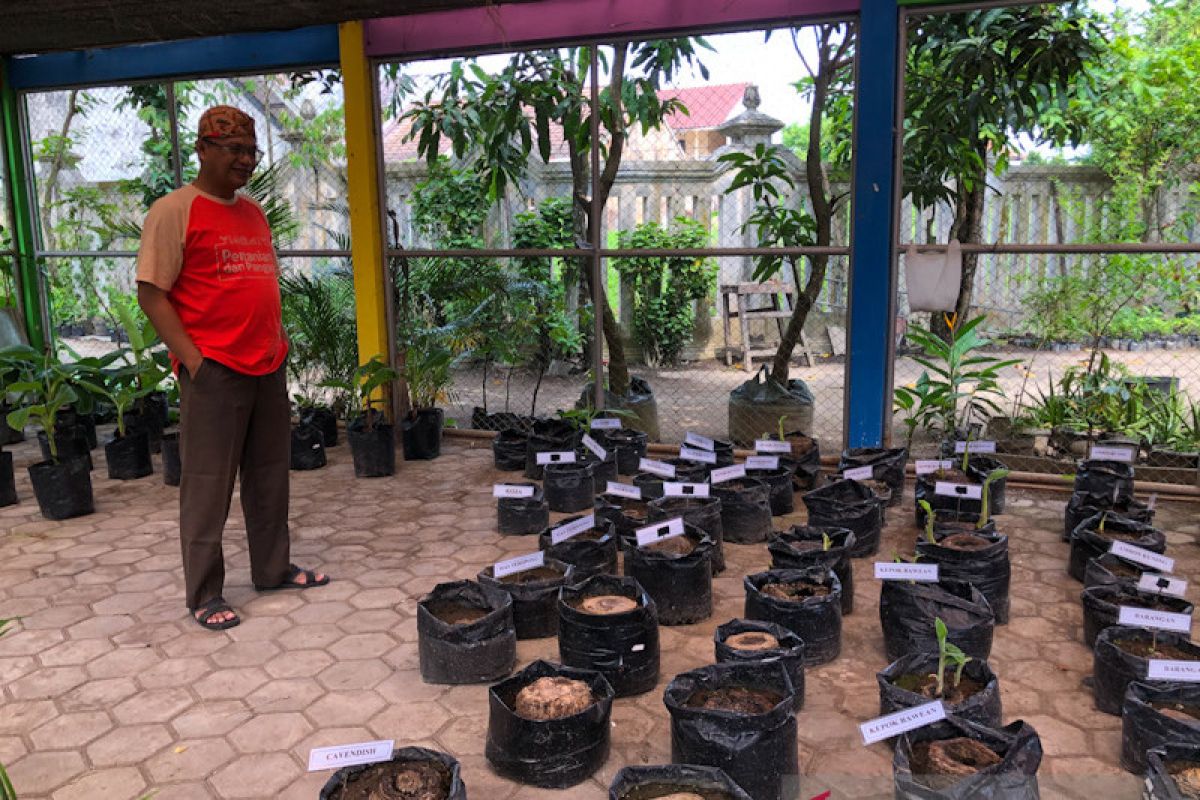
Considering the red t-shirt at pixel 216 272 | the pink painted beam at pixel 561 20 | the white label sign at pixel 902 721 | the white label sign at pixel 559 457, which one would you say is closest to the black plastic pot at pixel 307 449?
the white label sign at pixel 559 457

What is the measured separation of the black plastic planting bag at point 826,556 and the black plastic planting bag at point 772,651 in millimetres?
464

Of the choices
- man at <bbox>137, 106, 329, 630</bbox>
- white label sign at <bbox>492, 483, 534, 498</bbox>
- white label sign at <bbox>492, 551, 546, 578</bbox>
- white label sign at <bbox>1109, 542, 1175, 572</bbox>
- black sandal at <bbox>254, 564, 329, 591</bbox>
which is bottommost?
black sandal at <bbox>254, 564, 329, 591</bbox>

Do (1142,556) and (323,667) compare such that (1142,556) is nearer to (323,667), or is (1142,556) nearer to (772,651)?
(772,651)

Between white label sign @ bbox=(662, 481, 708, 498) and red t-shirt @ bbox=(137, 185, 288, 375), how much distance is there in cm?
166

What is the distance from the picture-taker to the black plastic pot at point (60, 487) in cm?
450

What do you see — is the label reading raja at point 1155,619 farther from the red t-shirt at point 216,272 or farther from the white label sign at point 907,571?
the red t-shirt at point 216,272

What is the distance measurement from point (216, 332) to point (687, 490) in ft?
6.35

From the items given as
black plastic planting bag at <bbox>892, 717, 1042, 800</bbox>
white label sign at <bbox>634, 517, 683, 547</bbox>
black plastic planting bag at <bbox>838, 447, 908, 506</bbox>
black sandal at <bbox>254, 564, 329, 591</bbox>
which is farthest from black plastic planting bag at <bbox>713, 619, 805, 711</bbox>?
black plastic planting bag at <bbox>838, 447, 908, 506</bbox>

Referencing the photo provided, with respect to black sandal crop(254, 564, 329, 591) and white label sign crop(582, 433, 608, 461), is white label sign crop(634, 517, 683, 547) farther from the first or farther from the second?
black sandal crop(254, 564, 329, 591)

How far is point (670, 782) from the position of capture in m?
2.04

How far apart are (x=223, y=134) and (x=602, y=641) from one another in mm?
2054

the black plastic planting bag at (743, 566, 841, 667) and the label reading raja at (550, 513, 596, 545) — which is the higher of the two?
the label reading raja at (550, 513, 596, 545)

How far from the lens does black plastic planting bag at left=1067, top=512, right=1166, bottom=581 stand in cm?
346

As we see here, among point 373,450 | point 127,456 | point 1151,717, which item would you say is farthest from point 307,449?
point 1151,717
